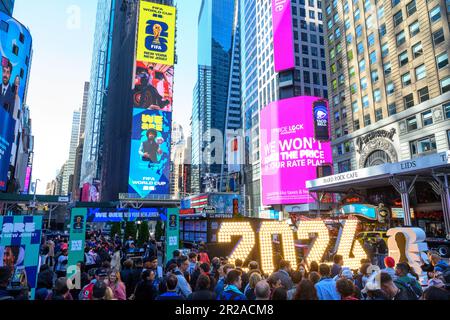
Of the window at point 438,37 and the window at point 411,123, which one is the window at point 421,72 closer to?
the window at point 438,37

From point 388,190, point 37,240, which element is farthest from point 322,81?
point 37,240

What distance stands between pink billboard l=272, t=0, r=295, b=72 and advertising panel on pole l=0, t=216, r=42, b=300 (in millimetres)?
67987

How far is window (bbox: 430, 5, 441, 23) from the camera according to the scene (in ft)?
111

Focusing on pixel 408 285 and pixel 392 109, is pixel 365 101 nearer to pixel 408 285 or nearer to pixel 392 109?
pixel 392 109

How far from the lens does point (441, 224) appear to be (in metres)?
33.3

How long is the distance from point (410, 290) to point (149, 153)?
7597cm

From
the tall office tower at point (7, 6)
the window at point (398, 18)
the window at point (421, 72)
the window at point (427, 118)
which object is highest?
the tall office tower at point (7, 6)

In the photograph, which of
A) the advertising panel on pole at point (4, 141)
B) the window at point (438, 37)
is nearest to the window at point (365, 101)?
the window at point (438, 37)

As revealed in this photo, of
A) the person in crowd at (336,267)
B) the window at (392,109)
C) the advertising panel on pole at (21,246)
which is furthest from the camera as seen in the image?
the window at (392,109)

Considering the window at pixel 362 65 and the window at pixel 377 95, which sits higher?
the window at pixel 362 65

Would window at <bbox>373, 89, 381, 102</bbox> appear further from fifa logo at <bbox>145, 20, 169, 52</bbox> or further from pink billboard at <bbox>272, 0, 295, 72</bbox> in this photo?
fifa logo at <bbox>145, 20, 169, 52</bbox>

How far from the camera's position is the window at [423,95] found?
1389 inches

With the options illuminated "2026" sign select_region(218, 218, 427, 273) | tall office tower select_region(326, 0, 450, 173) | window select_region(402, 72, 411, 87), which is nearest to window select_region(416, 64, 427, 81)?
tall office tower select_region(326, 0, 450, 173)

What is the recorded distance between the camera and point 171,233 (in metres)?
19.0
